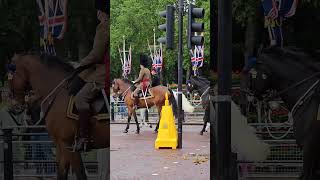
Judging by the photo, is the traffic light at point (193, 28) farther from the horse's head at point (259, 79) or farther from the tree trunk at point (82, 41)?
the tree trunk at point (82, 41)

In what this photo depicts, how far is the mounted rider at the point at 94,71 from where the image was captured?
5.62 meters

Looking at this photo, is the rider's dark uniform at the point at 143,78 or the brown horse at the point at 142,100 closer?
the rider's dark uniform at the point at 143,78

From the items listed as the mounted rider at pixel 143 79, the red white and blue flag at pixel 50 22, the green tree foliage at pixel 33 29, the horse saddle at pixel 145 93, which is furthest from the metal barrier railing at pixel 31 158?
the horse saddle at pixel 145 93

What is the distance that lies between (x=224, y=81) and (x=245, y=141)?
1.41 metres

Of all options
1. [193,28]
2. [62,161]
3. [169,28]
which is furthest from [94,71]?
[169,28]

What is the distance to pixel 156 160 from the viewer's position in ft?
38.1

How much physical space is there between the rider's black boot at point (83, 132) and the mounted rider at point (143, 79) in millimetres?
11387

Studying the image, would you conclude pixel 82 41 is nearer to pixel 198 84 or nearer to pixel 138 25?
pixel 198 84

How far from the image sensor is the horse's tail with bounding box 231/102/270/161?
5602mm

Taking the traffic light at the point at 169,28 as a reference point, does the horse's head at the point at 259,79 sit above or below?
below

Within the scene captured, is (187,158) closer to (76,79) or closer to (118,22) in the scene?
(76,79)

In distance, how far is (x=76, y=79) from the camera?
571 cm

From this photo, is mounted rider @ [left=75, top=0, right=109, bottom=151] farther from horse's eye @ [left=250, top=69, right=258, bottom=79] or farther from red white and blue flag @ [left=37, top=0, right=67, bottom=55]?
horse's eye @ [left=250, top=69, right=258, bottom=79]

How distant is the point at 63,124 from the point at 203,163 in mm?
5894
